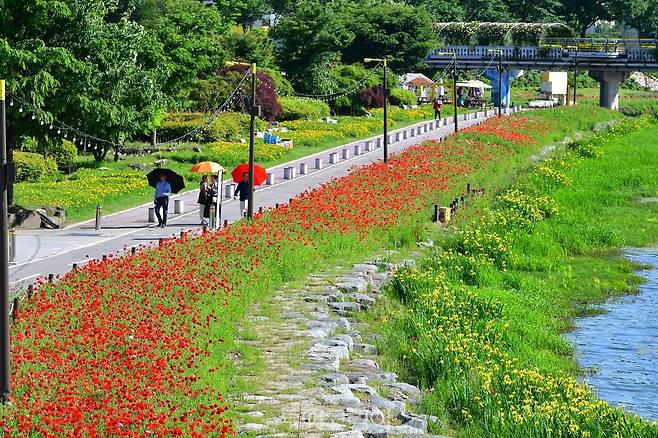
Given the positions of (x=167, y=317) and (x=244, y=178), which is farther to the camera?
(x=244, y=178)

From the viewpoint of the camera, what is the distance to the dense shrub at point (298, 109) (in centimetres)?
8656

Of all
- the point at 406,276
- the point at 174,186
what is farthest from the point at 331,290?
the point at 174,186

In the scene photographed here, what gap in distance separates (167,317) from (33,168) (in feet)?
109

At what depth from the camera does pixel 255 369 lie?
2316 cm

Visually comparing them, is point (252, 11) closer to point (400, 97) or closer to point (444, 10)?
point (444, 10)

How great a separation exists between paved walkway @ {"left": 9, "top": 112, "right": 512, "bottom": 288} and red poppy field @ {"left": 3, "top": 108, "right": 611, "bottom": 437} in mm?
3723

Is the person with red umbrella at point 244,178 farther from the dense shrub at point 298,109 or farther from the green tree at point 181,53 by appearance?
the dense shrub at point 298,109

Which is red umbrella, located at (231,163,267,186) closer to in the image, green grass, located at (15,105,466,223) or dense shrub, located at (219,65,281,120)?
green grass, located at (15,105,466,223)

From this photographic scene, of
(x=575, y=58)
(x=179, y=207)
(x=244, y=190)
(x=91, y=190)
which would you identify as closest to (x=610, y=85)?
(x=575, y=58)

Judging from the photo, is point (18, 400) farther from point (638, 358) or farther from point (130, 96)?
point (130, 96)

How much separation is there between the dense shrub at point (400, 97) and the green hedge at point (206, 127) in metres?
27.8

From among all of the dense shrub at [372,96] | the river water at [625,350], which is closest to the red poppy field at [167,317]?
the river water at [625,350]

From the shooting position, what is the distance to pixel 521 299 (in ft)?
Answer: 111

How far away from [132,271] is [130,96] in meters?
25.4
